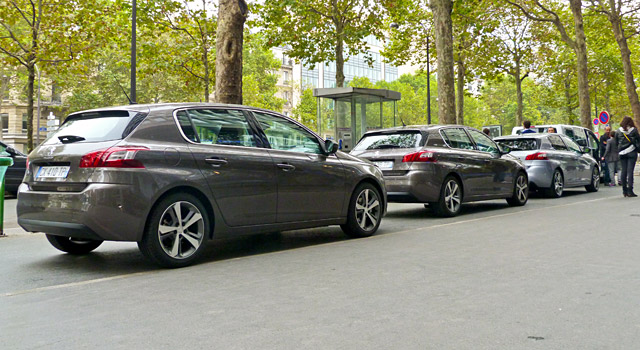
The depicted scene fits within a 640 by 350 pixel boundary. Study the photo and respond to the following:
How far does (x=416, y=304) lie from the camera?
4.34 meters

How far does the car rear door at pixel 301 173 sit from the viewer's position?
22.3 feet

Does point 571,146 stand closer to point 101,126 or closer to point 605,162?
point 605,162

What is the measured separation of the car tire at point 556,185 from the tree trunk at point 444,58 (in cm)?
620

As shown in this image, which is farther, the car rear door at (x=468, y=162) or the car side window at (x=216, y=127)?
the car rear door at (x=468, y=162)

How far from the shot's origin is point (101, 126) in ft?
19.1

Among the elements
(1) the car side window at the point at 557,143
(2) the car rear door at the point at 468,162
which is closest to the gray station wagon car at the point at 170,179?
(2) the car rear door at the point at 468,162

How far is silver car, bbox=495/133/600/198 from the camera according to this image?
14453mm

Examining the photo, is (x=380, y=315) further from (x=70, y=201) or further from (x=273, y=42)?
(x=273, y=42)

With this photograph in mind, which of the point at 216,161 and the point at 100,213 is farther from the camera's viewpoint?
the point at 216,161

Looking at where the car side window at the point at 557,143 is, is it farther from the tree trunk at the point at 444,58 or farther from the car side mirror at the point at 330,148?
the car side mirror at the point at 330,148

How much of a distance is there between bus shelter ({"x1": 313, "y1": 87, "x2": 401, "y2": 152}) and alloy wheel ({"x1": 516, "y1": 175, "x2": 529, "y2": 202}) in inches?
451

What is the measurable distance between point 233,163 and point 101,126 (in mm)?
1293

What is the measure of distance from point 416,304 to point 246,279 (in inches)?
63.5

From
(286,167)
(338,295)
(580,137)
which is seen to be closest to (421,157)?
(286,167)
